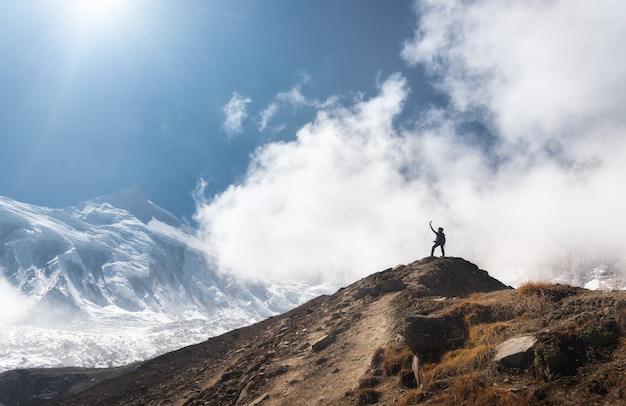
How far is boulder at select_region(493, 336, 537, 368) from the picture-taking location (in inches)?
480

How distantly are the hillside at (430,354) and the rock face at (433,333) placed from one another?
0.13 feet

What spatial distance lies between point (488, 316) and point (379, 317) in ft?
26.3

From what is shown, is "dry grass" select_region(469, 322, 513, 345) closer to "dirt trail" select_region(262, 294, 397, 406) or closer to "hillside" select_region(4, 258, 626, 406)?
"hillside" select_region(4, 258, 626, 406)

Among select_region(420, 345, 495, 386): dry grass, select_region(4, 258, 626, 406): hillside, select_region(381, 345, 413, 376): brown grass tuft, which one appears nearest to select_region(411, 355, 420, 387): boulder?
select_region(4, 258, 626, 406): hillside

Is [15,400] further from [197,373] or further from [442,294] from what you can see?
[442,294]

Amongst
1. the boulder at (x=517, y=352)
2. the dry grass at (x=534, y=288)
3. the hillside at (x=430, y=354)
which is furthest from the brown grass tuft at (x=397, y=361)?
the dry grass at (x=534, y=288)

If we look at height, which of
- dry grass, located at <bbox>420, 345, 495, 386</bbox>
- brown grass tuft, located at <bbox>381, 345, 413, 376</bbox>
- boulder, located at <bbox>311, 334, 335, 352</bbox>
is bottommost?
dry grass, located at <bbox>420, 345, 495, 386</bbox>

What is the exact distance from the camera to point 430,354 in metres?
15.1

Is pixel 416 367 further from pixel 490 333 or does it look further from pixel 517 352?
pixel 517 352

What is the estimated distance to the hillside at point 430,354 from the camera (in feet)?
37.4

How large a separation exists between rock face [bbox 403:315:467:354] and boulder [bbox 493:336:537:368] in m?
2.28

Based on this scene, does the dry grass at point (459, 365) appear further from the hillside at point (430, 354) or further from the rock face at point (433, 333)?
the rock face at point (433, 333)

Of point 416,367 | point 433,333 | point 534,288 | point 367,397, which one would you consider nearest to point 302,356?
point 367,397

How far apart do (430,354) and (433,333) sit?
3.03 ft
